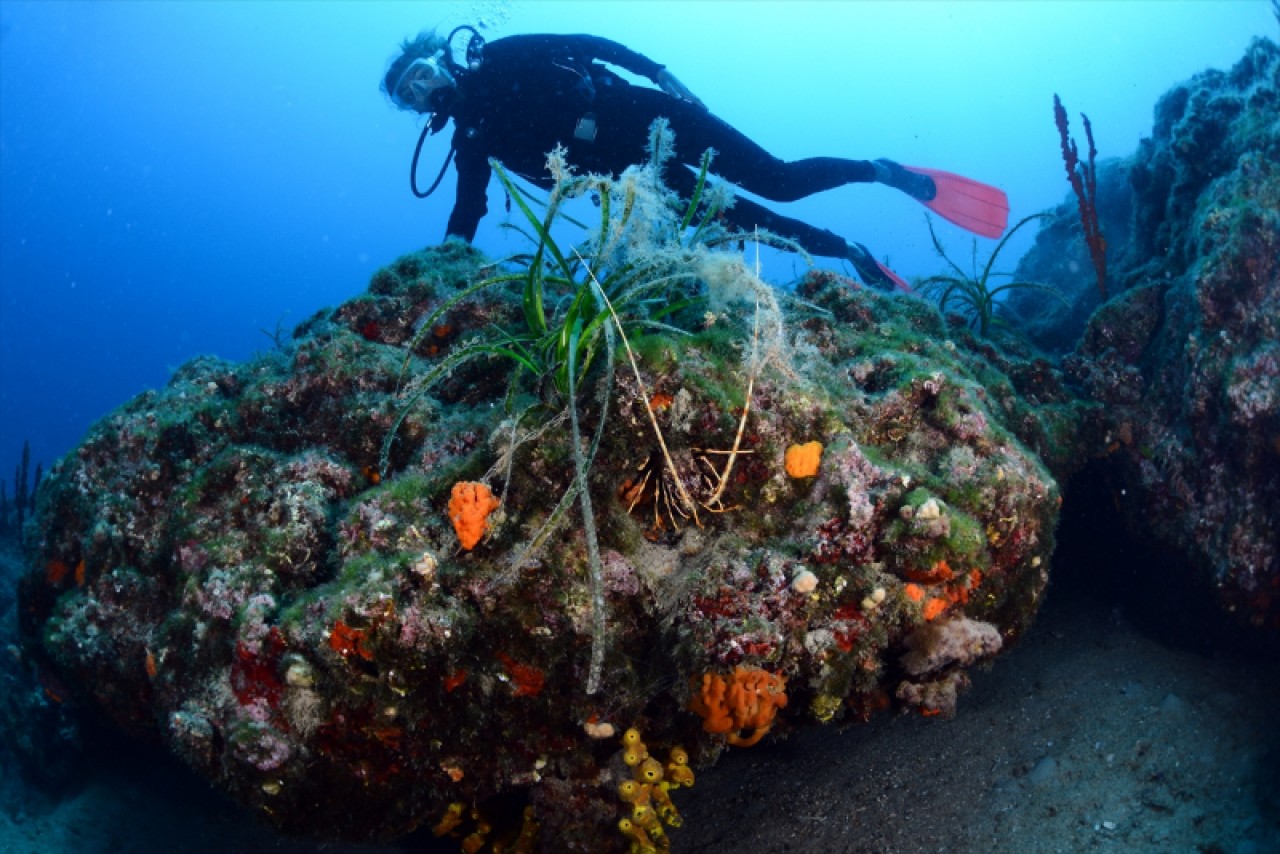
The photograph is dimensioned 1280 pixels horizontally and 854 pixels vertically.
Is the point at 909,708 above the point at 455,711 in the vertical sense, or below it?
below

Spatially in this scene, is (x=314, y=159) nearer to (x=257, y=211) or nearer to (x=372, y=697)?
(x=257, y=211)

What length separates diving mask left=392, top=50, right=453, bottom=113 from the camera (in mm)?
6902

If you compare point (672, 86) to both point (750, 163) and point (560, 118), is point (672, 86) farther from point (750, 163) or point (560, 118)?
point (560, 118)

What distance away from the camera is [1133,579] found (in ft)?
15.1

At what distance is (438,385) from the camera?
12.0 ft

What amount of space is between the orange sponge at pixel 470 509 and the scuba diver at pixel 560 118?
181 inches

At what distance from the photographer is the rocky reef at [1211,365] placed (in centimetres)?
383

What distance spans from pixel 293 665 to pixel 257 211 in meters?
161

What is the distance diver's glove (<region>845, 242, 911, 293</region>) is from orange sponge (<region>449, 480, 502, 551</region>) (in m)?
5.18

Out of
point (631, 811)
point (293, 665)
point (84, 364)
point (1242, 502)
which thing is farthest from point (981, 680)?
point (84, 364)

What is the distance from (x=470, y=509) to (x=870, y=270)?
19.6 feet

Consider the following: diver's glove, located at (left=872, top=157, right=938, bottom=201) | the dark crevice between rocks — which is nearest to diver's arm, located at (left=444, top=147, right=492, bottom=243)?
diver's glove, located at (left=872, top=157, right=938, bottom=201)

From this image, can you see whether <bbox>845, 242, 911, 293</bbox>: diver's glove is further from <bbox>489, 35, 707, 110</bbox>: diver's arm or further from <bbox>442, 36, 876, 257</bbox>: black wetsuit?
<bbox>489, 35, 707, 110</bbox>: diver's arm

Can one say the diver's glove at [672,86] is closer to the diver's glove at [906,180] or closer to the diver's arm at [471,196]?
the diver's arm at [471,196]
